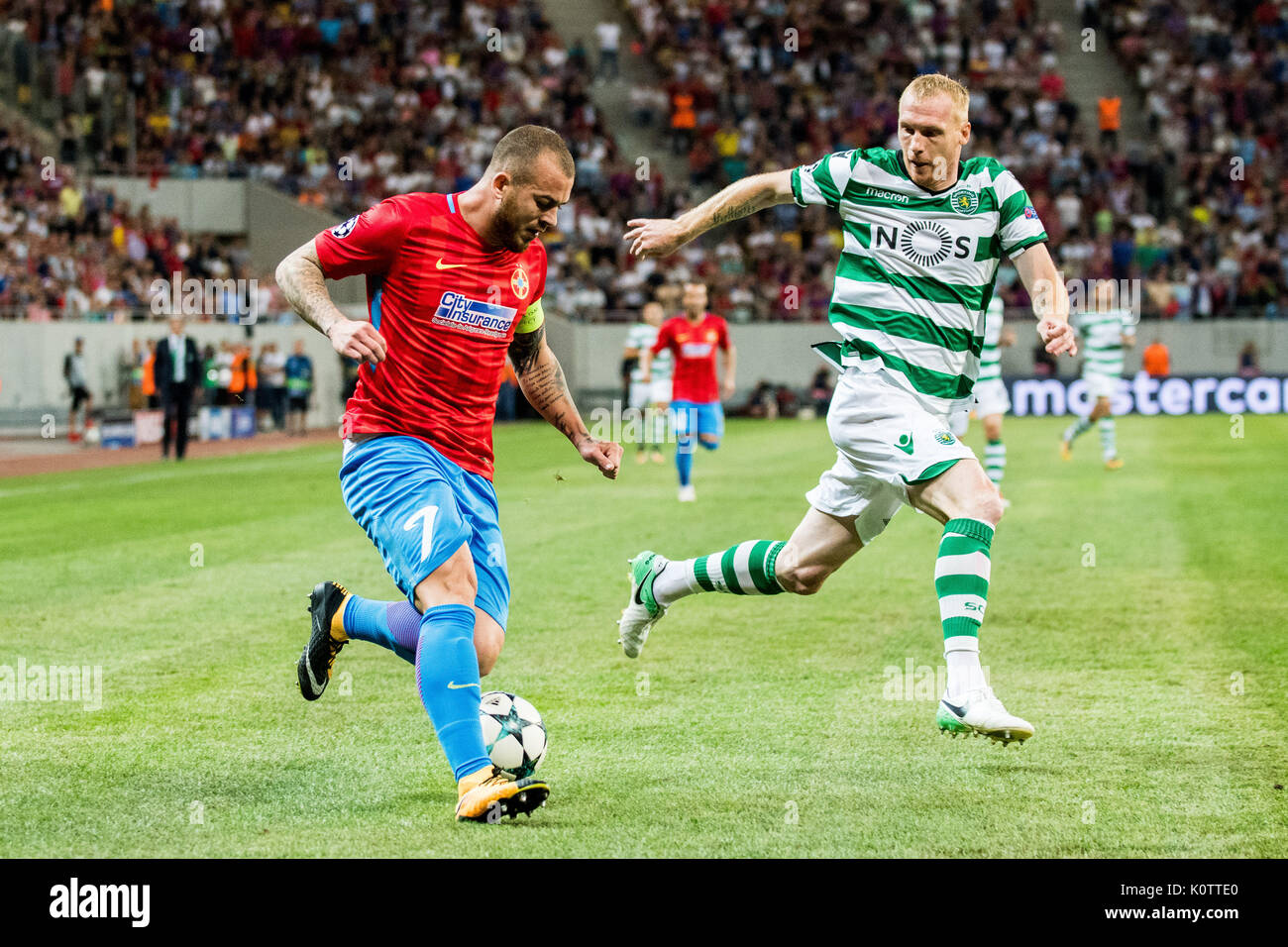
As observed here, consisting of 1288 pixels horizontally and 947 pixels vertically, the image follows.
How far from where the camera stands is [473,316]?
5418mm

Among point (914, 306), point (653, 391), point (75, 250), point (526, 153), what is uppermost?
point (526, 153)

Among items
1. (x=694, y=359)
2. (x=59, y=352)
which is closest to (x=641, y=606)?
(x=694, y=359)

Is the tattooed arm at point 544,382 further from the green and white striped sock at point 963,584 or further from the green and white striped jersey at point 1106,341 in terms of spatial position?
the green and white striped jersey at point 1106,341

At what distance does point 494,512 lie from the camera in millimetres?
5551

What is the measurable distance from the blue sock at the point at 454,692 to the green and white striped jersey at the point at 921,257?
6.74 ft

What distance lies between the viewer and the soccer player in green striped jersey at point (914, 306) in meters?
5.55

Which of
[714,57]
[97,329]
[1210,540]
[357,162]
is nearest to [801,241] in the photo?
[714,57]

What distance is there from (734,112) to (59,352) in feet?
61.3

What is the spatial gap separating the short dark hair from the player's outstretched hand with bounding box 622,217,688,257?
20.8 inches

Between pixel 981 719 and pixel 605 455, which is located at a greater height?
pixel 605 455

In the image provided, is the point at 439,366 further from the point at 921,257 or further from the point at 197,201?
the point at 197,201

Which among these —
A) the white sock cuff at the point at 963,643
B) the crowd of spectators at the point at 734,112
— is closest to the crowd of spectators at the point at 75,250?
the crowd of spectators at the point at 734,112

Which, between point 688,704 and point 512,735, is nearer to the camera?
point 512,735
